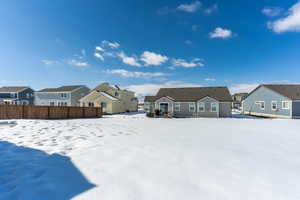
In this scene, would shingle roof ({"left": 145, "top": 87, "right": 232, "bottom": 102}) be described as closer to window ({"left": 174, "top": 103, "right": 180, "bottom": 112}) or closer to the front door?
window ({"left": 174, "top": 103, "right": 180, "bottom": 112})

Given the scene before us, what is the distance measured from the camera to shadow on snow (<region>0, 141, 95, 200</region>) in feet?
8.13

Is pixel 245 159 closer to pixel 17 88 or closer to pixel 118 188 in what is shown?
pixel 118 188

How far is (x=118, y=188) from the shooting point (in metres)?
2.72

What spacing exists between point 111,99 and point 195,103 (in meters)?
14.2

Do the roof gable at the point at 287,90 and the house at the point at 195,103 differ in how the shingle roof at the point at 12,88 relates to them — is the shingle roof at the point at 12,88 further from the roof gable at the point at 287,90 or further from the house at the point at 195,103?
the roof gable at the point at 287,90

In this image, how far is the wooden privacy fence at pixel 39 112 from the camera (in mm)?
13527

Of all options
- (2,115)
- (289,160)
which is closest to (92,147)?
(289,160)

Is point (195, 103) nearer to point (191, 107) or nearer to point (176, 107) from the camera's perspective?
point (191, 107)

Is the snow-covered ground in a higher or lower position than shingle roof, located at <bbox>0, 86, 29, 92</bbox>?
lower

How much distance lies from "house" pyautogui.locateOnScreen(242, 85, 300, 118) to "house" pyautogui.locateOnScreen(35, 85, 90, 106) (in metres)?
35.6

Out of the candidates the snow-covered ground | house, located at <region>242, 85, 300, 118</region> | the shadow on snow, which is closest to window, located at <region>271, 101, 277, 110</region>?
house, located at <region>242, 85, 300, 118</region>

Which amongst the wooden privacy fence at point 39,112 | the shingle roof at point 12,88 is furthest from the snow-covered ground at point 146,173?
the shingle roof at point 12,88

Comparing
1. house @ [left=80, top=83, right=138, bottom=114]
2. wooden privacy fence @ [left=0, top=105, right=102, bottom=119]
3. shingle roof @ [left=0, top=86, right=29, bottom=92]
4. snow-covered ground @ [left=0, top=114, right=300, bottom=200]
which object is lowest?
snow-covered ground @ [left=0, top=114, right=300, bottom=200]

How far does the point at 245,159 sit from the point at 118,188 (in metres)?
3.97
